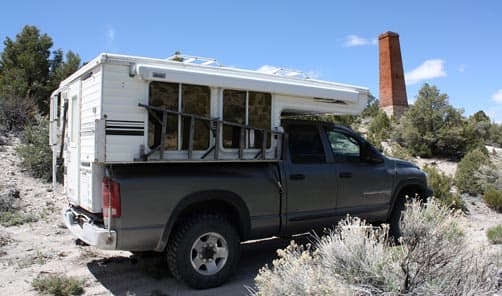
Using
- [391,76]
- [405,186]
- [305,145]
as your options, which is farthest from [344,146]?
[391,76]

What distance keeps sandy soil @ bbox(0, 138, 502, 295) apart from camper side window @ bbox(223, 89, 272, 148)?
1835 millimetres

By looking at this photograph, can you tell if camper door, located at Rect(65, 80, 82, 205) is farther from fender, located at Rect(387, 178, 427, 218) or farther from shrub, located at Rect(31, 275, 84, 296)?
fender, located at Rect(387, 178, 427, 218)

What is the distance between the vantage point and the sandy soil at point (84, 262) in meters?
5.31

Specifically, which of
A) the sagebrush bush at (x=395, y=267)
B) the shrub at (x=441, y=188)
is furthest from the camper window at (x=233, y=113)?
the shrub at (x=441, y=188)

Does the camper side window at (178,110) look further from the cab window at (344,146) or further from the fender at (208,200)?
the cab window at (344,146)

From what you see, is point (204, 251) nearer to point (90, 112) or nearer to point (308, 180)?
point (308, 180)

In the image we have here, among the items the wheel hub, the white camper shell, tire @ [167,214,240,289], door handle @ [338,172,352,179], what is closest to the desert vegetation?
tire @ [167,214,240,289]

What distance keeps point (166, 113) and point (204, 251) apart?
1.73 metres

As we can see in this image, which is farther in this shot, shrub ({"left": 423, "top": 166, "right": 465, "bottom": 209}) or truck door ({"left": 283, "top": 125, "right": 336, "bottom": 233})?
shrub ({"left": 423, "top": 166, "right": 465, "bottom": 209})

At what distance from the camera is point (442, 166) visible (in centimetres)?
1691

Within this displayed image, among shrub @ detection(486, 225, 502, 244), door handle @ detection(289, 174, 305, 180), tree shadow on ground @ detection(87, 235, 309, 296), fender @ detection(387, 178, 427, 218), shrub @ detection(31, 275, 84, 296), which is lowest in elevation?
tree shadow on ground @ detection(87, 235, 309, 296)

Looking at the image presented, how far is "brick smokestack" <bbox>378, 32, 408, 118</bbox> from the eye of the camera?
29.8 metres

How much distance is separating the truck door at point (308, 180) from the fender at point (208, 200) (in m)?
0.71

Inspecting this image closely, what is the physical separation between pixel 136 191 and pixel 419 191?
17.1 ft
